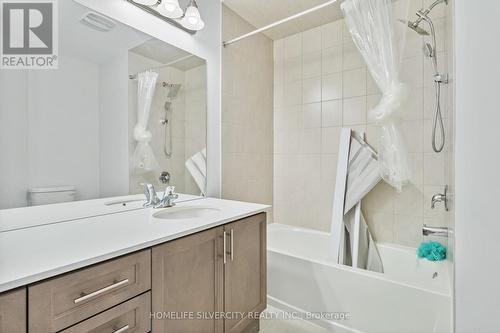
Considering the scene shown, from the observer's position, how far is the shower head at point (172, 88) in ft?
5.34

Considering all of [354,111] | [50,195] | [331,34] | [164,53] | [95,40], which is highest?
[331,34]

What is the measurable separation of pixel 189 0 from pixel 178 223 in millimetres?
1594

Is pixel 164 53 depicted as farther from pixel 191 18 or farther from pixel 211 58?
pixel 211 58

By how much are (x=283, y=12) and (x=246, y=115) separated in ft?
3.05

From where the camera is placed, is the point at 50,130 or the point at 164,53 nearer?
the point at 50,130

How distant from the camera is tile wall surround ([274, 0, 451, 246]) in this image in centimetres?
179

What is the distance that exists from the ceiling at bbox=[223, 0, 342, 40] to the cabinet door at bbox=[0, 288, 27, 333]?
86.6 inches

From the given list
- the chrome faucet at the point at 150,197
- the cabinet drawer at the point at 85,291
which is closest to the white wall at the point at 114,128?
the chrome faucet at the point at 150,197

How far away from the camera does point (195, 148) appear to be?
1.84 meters

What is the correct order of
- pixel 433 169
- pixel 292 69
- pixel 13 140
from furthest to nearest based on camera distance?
1. pixel 292 69
2. pixel 433 169
3. pixel 13 140

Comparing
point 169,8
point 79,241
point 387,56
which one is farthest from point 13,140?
point 387,56

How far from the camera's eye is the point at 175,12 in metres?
1.58

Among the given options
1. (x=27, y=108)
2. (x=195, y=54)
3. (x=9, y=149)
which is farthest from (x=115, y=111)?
(x=195, y=54)

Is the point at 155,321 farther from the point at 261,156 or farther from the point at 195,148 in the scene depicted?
the point at 261,156
